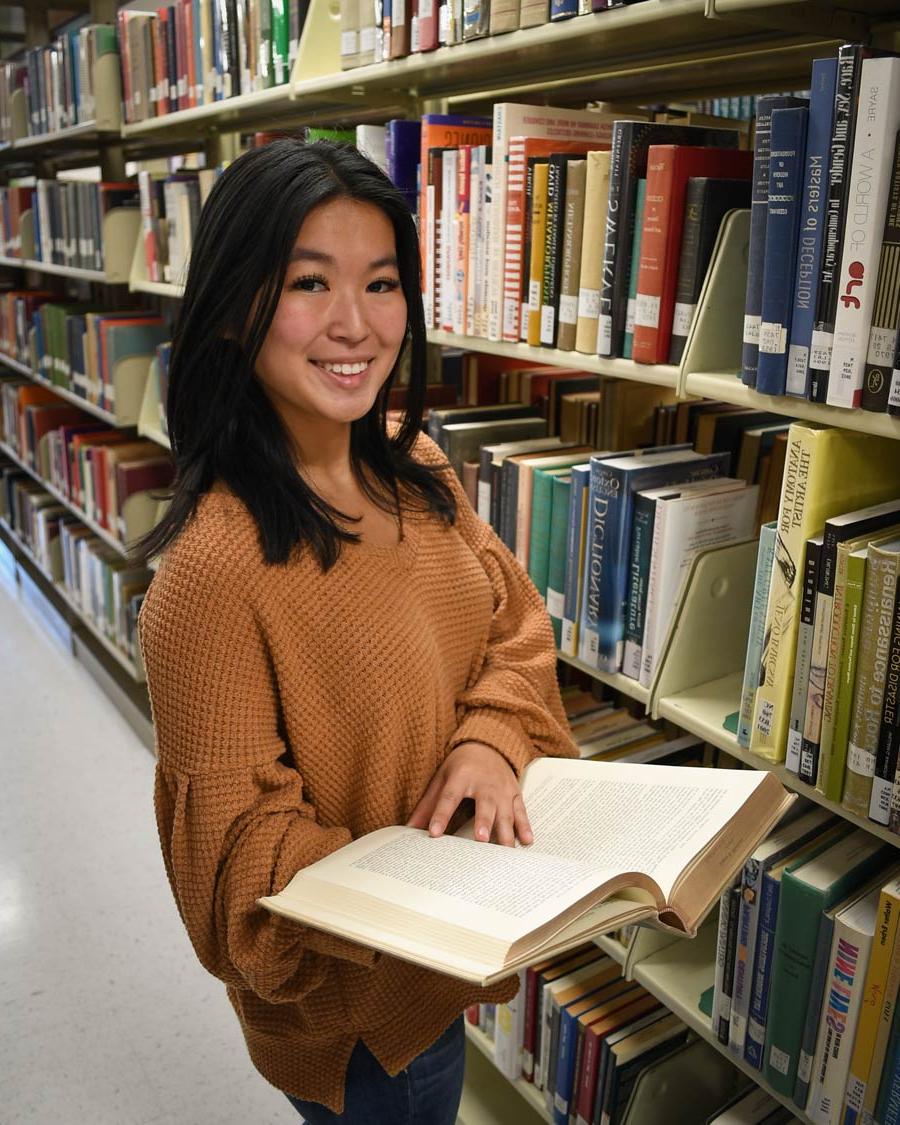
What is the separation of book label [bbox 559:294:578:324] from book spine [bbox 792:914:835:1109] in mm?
799

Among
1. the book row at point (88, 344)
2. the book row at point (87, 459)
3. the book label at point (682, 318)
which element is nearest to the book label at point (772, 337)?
the book label at point (682, 318)

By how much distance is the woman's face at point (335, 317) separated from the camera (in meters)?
0.96

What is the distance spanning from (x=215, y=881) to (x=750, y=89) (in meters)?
1.49

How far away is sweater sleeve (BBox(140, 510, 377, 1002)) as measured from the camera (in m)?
0.90

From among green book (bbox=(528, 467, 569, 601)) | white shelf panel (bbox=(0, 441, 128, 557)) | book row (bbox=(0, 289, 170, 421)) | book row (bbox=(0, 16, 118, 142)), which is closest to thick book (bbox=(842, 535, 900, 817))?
green book (bbox=(528, 467, 569, 601))

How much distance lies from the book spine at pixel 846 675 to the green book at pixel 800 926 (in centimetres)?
11

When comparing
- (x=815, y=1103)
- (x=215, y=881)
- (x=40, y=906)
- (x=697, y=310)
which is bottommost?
(x=40, y=906)

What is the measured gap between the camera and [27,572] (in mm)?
4398

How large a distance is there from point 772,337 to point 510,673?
1.56 ft

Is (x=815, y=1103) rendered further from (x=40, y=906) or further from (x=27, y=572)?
(x=27, y=572)

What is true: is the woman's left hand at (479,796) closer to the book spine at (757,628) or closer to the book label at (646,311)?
the book spine at (757,628)

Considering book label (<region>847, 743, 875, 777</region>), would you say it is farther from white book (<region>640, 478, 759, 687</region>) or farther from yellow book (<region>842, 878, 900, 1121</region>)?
white book (<region>640, 478, 759, 687</region>)

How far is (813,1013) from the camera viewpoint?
1129 mm

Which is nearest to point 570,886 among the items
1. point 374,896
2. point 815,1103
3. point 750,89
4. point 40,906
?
point 374,896
